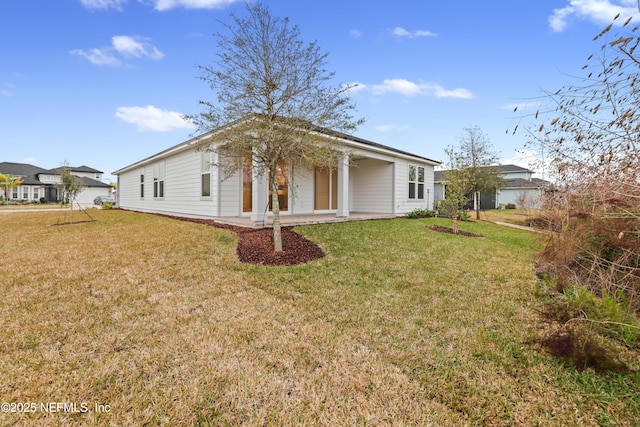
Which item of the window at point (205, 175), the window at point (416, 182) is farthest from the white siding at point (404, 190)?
Result: the window at point (205, 175)

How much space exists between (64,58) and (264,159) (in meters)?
12.2

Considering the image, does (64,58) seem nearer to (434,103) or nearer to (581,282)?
(434,103)

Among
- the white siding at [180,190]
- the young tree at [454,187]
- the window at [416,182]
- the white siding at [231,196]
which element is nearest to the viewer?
the young tree at [454,187]

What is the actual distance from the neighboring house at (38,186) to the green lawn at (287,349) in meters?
40.2

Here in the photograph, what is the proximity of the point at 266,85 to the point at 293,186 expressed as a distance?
19.4 ft

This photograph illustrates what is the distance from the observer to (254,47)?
5.39m

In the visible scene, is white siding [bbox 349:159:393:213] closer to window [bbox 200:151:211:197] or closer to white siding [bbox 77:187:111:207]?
window [bbox 200:151:211:197]

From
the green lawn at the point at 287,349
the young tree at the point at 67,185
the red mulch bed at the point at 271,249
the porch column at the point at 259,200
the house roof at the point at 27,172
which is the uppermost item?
the house roof at the point at 27,172

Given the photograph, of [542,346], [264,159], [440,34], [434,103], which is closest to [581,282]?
[542,346]

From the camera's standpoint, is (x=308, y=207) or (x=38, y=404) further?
(x=308, y=207)

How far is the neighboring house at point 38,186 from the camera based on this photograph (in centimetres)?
3591

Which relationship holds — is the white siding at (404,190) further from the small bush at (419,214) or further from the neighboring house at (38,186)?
the neighboring house at (38,186)

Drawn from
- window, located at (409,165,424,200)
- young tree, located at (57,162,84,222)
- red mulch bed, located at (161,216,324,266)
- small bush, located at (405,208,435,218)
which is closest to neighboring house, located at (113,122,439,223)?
window, located at (409,165,424,200)

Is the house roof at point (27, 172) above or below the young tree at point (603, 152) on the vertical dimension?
above
